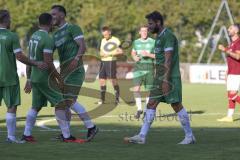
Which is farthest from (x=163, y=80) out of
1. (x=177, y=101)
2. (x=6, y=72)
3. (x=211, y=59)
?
(x=211, y=59)

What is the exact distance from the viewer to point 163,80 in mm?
12070

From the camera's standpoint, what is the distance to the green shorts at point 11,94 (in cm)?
1214

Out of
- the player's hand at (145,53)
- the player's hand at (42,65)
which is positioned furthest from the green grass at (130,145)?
the player's hand at (145,53)

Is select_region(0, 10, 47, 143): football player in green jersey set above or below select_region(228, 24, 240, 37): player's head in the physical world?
below

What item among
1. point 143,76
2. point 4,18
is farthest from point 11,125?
point 143,76

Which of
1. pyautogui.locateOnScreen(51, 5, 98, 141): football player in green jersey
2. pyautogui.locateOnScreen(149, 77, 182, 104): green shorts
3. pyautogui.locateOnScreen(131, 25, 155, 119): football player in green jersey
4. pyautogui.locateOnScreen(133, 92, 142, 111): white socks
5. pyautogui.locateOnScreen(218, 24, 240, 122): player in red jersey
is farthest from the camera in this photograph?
pyautogui.locateOnScreen(133, 92, 142, 111): white socks

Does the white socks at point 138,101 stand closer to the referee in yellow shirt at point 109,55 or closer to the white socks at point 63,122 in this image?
the referee in yellow shirt at point 109,55

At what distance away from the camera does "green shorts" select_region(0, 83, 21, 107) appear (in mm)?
12138

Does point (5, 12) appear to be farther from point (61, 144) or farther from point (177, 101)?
point (177, 101)

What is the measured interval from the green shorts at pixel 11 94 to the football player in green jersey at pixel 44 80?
0.29 meters

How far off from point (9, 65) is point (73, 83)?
1082mm

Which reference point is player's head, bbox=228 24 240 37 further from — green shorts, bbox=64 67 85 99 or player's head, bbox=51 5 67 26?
player's head, bbox=51 5 67 26

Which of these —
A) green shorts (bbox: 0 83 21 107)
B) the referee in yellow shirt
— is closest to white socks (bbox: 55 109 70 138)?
green shorts (bbox: 0 83 21 107)

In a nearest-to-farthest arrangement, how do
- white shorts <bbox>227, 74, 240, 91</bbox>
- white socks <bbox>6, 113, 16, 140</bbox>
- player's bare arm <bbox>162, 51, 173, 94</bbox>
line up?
player's bare arm <bbox>162, 51, 173, 94</bbox>
white socks <bbox>6, 113, 16, 140</bbox>
white shorts <bbox>227, 74, 240, 91</bbox>
